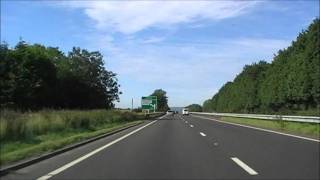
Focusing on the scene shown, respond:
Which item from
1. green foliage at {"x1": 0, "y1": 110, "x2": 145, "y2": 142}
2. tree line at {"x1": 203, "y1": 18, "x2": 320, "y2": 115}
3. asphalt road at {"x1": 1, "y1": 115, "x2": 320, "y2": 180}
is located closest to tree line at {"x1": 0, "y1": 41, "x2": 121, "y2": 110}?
green foliage at {"x1": 0, "y1": 110, "x2": 145, "y2": 142}

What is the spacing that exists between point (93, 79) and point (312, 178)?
96542 mm

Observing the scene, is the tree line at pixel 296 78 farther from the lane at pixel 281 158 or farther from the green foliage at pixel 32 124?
the lane at pixel 281 158

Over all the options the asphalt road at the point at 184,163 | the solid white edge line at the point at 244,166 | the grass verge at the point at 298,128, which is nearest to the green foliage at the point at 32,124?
the asphalt road at the point at 184,163

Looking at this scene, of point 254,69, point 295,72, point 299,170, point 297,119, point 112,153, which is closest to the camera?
point 299,170

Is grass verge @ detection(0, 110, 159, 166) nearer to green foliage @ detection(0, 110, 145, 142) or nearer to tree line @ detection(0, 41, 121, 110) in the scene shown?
green foliage @ detection(0, 110, 145, 142)

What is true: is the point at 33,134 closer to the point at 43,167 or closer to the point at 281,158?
the point at 43,167

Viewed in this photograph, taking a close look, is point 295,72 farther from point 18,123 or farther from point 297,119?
point 18,123

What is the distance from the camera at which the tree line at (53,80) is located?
6819 cm

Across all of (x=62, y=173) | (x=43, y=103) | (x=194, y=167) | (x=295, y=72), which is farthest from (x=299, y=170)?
(x=43, y=103)

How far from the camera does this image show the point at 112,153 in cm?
1855

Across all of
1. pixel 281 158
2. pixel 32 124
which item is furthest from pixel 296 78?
pixel 281 158

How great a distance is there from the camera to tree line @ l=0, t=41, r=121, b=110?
6819 centimetres

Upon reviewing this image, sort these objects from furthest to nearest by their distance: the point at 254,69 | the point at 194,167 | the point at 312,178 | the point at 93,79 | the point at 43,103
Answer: the point at 254,69 < the point at 93,79 < the point at 43,103 < the point at 194,167 < the point at 312,178

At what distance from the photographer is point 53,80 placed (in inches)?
3255
